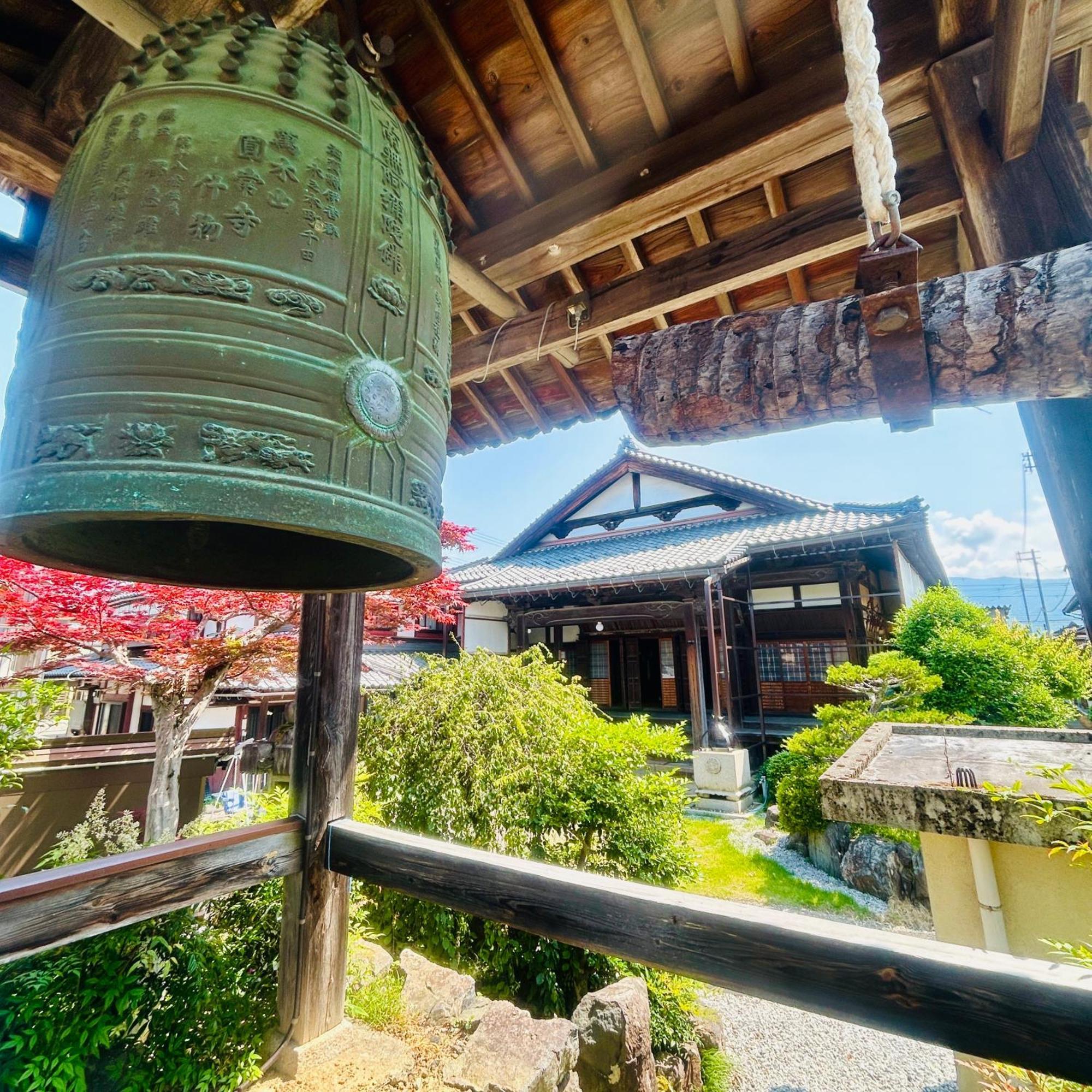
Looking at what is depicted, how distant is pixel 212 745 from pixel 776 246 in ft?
26.1

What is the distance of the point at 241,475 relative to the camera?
0.69m

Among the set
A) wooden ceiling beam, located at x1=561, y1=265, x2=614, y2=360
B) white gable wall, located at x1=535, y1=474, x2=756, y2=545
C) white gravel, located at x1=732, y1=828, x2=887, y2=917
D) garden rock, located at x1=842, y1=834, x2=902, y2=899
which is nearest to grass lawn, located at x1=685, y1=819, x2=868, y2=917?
white gravel, located at x1=732, y1=828, x2=887, y2=917

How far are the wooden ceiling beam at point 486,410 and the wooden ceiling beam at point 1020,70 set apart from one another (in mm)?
1647

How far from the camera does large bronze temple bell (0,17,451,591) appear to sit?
0.69 meters

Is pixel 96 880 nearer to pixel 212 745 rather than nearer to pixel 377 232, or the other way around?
pixel 377 232

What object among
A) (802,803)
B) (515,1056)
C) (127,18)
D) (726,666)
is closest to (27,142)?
(127,18)

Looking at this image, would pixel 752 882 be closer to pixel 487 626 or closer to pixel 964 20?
pixel 964 20

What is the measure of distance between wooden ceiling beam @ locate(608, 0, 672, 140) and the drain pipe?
2.65 meters

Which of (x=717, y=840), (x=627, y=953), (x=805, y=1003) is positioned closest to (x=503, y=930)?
(x=627, y=953)

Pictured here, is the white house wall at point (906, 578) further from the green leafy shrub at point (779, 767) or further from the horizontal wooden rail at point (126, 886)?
the horizontal wooden rail at point (126, 886)

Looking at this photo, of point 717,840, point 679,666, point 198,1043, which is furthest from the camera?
point 679,666

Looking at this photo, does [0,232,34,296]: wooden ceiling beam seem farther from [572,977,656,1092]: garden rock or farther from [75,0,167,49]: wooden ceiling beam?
[572,977,656,1092]: garden rock

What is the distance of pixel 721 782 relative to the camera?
23.5 feet

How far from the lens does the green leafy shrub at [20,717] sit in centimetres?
350
